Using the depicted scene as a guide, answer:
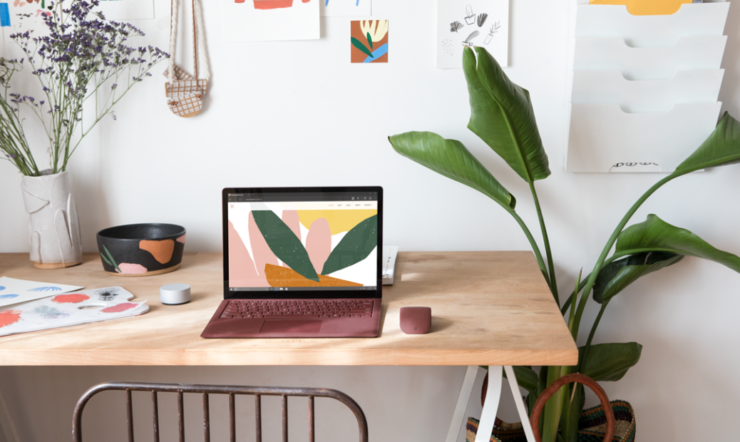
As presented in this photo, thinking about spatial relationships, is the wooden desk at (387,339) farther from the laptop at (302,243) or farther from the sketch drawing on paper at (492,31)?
the sketch drawing on paper at (492,31)

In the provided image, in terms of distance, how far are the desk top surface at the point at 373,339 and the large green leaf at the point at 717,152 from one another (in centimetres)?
48

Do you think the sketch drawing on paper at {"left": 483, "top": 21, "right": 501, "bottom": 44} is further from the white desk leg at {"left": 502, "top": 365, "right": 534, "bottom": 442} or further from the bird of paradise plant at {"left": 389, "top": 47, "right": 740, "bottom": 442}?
the white desk leg at {"left": 502, "top": 365, "right": 534, "bottom": 442}

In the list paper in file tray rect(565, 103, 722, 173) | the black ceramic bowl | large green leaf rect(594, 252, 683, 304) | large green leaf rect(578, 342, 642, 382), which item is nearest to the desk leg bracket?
large green leaf rect(578, 342, 642, 382)

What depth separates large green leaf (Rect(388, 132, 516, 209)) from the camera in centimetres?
139

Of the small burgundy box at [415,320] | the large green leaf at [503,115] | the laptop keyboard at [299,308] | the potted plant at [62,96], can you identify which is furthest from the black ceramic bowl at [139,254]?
the large green leaf at [503,115]

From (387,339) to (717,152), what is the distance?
0.97 m

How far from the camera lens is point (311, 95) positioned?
1649 millimetres

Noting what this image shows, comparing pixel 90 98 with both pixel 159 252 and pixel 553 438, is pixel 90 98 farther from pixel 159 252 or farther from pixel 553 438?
pixel 553 438

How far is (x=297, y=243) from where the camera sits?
1.32 m

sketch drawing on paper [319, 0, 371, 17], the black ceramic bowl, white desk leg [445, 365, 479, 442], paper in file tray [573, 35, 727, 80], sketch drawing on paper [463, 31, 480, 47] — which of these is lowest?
white desk leg [445, 365, 479, 442]

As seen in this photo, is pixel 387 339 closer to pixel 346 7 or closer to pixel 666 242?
pixel 666 242

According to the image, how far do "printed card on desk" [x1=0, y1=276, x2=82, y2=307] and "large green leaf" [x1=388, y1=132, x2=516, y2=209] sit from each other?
942mm

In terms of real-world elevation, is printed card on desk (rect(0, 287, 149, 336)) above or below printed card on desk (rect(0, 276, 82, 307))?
below

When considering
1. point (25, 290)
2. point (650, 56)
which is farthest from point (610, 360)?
point (25, 290)
